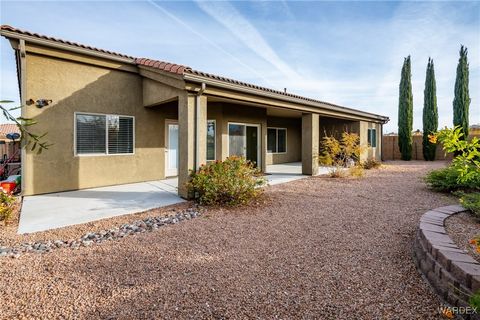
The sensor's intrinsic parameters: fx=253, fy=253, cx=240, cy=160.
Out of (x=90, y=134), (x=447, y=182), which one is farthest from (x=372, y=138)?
(x=90, y=134)

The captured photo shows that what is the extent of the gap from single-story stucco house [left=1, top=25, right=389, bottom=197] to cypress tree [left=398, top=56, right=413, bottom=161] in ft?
43.4

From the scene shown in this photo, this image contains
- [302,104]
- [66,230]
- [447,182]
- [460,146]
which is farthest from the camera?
[302,104]

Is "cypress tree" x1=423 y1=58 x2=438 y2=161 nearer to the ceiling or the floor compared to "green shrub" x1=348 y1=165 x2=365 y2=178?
nearer to the ceiling

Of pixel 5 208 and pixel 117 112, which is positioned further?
pixel 117 112

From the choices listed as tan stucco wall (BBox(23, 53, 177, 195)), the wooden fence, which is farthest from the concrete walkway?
the wooden fence

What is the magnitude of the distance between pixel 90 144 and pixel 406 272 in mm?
9244

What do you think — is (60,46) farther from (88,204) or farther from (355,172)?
(355,172)

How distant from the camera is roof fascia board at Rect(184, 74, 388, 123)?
7.31 metres

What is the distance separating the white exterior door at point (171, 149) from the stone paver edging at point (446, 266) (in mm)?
9227

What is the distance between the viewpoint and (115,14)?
9133 mm

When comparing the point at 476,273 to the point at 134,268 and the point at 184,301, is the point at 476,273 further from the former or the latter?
the point at 134,268

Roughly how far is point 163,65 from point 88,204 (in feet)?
15.2

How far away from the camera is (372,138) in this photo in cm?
1823

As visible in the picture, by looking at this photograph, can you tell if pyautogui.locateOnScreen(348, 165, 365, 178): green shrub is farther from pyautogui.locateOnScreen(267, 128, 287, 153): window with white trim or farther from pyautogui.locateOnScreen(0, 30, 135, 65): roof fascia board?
pyautogui.locateOnScreen(0, 30, 135, 65): roof fascia board
